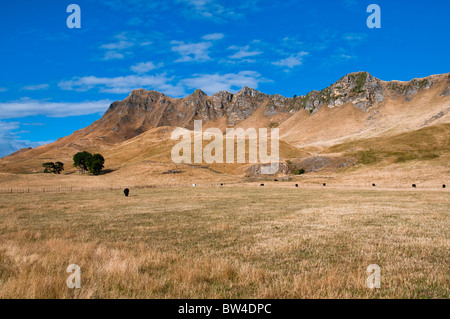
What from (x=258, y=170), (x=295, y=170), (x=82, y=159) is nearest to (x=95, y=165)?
(x=82, y=159)

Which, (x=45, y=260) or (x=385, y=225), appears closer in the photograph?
(x=45, y=260)

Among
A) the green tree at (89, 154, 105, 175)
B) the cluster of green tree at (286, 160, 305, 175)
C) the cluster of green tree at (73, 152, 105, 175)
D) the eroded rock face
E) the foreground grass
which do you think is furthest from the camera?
the cluster of green tree at (73, 152, 105, 175)

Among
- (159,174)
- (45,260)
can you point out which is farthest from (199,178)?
(45,260)

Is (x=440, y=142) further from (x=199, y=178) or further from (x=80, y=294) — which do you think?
(x=80, y=294)

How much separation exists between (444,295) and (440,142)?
15599cm

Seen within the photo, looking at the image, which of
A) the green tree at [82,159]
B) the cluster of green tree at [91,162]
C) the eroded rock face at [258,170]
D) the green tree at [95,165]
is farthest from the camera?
the green tree at [82,159]

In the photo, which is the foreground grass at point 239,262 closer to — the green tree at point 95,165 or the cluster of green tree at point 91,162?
the green tree at point 95,165

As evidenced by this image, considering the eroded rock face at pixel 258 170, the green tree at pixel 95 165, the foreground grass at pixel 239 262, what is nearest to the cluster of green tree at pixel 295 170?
the eroded rock face at pixel 258 170

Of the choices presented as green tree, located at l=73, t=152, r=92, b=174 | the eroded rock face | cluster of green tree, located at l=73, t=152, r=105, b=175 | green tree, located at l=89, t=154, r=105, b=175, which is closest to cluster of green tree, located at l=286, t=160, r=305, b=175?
the eroded rock face

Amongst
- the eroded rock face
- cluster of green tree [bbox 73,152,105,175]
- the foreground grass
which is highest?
cluster of green tree [bbox 73,152,105,175]

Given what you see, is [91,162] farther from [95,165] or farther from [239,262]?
[239,262]

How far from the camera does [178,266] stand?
30.5 ft

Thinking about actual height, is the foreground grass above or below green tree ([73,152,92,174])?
below

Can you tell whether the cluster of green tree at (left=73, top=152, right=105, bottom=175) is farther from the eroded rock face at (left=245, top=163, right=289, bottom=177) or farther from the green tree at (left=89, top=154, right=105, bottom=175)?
the eroded rock face at (left=245, top=163, right=289, bottom=177)
